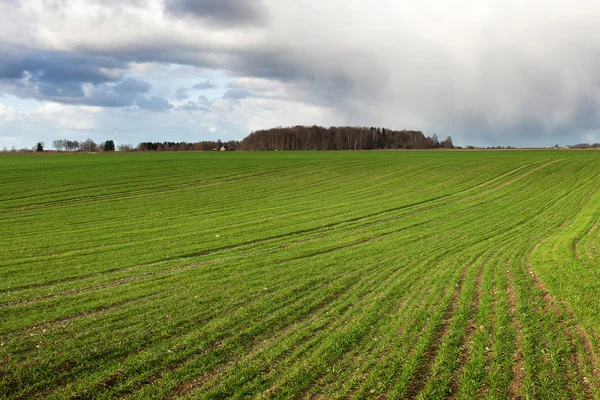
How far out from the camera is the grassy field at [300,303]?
741 cm

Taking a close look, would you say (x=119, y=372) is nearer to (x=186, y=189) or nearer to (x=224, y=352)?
(x=224, y=352)

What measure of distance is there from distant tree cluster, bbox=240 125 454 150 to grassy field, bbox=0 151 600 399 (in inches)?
5292

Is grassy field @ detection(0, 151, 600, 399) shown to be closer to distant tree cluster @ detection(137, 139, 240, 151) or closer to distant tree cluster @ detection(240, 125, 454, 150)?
distant tree cluster @ detection(240, 125, 454, 150)

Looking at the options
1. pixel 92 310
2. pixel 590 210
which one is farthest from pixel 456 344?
pixel 590 210

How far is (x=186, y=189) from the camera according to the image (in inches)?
1532

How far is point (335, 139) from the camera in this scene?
162625 millimetres

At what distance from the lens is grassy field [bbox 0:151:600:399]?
7410 mm

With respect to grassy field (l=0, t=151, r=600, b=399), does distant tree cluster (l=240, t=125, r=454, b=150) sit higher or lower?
higher

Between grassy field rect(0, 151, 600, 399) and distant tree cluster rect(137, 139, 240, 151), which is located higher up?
distant tree cluster rect(137, 139, 240, 151)

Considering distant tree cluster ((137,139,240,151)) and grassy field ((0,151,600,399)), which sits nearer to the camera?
grassy field ((0,151,600,399))

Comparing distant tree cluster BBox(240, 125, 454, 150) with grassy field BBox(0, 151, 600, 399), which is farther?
distant tree cluster BBox(240, 125, 454, 150)

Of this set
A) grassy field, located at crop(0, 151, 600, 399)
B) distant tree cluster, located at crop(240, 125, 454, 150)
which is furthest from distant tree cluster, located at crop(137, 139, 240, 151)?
grassy field, located at crop(0, 151, 600, 399)

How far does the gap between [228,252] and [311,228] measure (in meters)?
6.50

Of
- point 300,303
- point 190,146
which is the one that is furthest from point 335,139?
point 300,303
